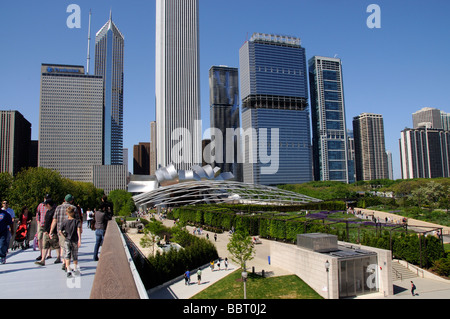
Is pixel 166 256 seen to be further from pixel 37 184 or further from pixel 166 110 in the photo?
pixel 166 110

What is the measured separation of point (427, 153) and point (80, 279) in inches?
8409

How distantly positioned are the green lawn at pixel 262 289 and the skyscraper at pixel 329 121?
15626cm

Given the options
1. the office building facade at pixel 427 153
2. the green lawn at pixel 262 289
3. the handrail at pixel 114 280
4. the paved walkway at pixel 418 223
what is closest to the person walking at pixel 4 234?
the handrail at pixel 114 280

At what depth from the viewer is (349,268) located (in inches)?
667

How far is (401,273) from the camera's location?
21750mm

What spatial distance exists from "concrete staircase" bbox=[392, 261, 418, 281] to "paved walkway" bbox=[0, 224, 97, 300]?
21.0m

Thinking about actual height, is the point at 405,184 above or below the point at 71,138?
below

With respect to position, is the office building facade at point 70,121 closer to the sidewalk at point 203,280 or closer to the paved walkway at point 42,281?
the sidewalk at point 203,280

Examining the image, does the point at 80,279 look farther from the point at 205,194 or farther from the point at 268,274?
the point at 205,194

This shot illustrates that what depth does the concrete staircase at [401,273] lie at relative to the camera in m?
21.4

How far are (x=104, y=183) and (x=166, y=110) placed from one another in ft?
150

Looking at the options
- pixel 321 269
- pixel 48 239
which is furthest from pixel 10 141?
pixel 48 239

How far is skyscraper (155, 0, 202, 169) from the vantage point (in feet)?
484
